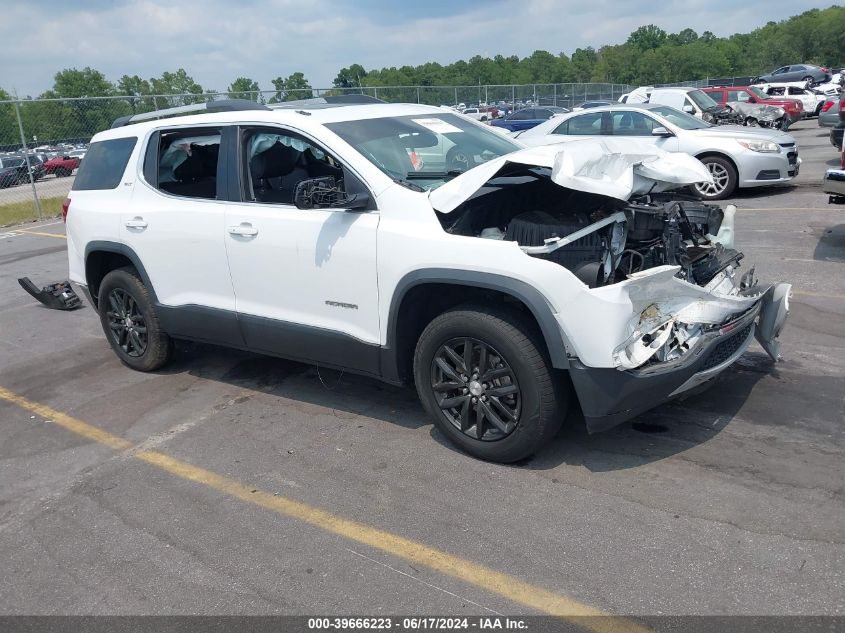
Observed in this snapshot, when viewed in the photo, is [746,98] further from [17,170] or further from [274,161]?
[274,161]

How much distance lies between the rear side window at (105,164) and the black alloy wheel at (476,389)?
129 inches

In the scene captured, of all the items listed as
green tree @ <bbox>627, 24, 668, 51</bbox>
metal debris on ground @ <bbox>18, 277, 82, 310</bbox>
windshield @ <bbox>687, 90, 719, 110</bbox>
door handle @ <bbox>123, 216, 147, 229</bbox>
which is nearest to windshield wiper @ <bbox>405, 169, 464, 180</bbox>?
door handle @ <bbox>123, 216, 147, 229</bbox>

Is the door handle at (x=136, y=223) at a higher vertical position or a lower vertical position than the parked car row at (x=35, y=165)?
higher

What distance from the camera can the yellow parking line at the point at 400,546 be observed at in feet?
9.44

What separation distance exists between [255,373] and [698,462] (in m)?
3.44

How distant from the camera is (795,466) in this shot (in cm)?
375

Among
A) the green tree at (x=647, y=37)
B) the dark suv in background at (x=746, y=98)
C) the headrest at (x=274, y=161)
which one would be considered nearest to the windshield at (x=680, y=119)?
the headrest at (x=274, y=161)

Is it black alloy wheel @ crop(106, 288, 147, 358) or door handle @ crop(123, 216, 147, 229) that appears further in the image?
black alloy wheel @ crop(106, 288, 147, 358)

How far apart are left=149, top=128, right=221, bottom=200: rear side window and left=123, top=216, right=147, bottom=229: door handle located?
0.28m

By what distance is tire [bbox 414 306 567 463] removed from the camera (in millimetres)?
3721

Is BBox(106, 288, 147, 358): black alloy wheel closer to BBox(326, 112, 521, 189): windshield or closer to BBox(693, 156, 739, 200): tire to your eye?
BBox(326, 112, 521, 189): windshield

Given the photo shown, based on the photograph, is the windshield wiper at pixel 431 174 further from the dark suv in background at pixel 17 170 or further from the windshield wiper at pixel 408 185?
the dark suv in background at pixel 17 170

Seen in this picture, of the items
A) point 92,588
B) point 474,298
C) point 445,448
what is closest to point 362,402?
point 445,448

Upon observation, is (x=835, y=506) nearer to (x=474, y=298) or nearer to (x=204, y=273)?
(x=474, y=298)
